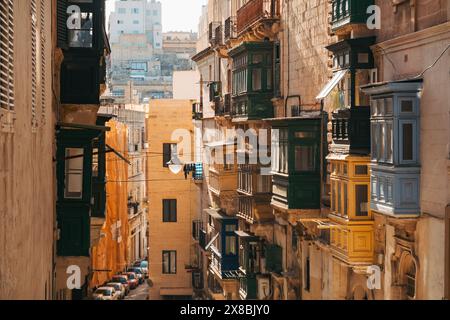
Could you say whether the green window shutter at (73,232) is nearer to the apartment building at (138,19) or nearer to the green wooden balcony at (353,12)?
the green wooden balcony at (353,12)

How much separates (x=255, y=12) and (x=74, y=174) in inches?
437

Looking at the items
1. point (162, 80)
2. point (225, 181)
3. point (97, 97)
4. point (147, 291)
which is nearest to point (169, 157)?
point (147, 291)

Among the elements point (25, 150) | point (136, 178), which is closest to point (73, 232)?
point (25, 150)

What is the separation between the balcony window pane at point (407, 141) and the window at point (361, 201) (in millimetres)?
2895

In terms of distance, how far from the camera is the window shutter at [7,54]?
9.91 m

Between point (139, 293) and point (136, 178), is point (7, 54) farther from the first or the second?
point (136, 178)

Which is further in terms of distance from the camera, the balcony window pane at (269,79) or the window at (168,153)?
the window at (168,153)

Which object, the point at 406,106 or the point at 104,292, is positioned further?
the point at 104,292

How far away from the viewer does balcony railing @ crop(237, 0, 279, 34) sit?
28.7 metres

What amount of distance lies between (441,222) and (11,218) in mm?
7436

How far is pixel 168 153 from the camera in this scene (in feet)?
165

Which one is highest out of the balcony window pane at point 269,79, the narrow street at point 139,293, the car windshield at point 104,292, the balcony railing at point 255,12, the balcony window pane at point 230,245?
the balcony railing at point 255,12

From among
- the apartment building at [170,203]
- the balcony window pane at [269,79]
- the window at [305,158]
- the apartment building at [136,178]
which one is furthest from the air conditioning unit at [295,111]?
the apartment building at [136,178]

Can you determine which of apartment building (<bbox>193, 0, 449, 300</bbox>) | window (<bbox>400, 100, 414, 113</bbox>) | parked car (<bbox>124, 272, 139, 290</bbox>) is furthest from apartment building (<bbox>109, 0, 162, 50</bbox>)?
window (<bbox>400, 100, 414, 113</bbox>)
